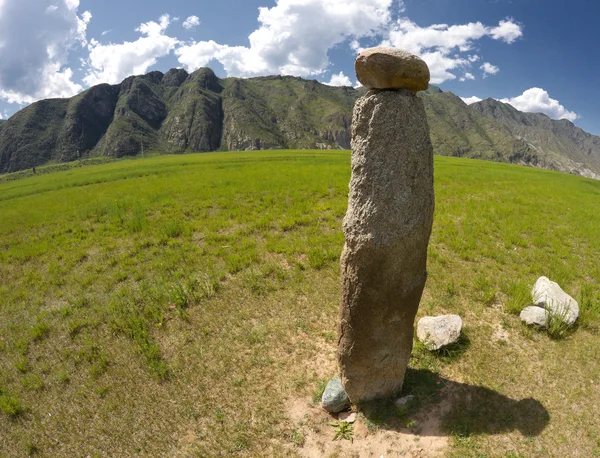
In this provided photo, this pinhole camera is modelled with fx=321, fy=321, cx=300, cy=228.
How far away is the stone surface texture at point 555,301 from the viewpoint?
28.6 feet

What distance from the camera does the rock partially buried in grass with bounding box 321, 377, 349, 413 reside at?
6.77 metres

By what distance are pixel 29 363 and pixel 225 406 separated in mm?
6044

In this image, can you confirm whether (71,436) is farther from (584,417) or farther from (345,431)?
(584,417)

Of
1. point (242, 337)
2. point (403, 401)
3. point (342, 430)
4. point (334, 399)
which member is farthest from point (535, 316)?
point (242, 337)

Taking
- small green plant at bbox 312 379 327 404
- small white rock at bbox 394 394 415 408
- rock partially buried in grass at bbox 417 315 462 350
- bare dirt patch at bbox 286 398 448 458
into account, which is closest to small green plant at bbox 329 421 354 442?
bare dirt patch at bbox 286 398 448 458

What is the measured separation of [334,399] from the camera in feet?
22.2

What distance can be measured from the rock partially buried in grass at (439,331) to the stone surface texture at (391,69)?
5.95 meters

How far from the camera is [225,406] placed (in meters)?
6.97

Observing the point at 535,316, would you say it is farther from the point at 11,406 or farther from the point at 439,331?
the point at 11,406

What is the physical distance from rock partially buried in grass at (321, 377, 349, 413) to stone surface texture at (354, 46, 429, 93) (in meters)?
6.07

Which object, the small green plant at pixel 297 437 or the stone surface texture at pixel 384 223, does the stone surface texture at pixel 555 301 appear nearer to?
the stone surface texture at pixel 384 223

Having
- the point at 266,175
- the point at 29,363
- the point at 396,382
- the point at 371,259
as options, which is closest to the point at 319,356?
the point at 396,382

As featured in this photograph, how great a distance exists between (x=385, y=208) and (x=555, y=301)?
7317 mm

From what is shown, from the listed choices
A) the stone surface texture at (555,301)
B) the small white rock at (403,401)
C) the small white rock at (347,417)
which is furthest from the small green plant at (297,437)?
the stone surface texture at (555,301)
